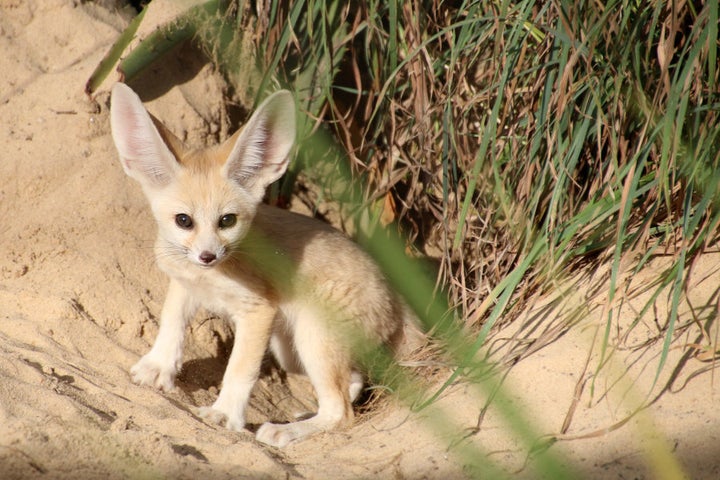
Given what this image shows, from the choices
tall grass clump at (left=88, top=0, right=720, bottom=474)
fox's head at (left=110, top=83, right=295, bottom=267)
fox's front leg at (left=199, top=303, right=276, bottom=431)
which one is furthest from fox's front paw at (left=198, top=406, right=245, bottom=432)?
tall grass clump at (left=88, top=0, right=720, bottom=474)

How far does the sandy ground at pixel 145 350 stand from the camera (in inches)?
91.8

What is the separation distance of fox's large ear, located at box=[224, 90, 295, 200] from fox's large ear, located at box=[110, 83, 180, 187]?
256 millimetres

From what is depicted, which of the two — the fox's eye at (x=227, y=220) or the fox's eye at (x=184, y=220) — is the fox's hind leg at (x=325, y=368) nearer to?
the fox's eye at (x=227, y=220)

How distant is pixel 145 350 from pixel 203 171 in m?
0.93

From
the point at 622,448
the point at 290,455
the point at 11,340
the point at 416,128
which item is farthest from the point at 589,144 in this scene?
the point at 11,340

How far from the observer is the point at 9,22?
409 centimetres

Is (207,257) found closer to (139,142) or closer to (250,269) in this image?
(250,269)

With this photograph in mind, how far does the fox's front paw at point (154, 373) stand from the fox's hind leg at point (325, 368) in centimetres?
56

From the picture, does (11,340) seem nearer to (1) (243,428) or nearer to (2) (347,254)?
(1) (243,428)

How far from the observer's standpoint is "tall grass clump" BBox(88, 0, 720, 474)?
9.09 ft

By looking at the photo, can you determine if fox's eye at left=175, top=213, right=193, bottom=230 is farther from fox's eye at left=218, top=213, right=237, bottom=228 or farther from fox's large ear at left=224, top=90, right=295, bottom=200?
fox's large ear at left=224, top=90, right=295, bottom=200

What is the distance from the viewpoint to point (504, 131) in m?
3.54

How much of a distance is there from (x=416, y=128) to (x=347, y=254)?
68cm

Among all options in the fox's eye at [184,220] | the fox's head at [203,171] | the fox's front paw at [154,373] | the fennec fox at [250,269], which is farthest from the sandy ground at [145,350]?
the fox's eye at [184,220]
